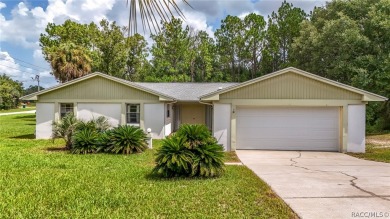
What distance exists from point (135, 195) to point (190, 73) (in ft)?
113

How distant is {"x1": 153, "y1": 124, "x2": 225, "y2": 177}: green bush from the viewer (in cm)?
767

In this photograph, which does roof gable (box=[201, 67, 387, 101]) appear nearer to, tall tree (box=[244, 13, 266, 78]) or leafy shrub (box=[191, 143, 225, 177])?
leafy shrub (box=[191, 143, 225, 177])

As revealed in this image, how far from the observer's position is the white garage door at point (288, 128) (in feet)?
45.6

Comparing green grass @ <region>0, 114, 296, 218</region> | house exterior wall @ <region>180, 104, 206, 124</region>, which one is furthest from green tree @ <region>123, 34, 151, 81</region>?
green grass @ <region>0, 114, 296, 218</region>

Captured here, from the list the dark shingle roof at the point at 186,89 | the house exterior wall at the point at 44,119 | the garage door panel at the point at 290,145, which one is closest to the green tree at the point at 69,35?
the dark shingle roof at the point at 186,89

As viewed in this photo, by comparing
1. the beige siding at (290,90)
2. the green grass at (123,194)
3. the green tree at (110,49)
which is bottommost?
the green grass at (123,194)

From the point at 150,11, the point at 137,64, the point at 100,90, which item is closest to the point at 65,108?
the point at 100,90

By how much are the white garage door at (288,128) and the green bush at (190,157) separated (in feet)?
20.8

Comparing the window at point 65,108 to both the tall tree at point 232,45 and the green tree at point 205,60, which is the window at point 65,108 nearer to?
the green tree at point 205,60

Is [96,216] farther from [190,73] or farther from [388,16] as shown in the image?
[190,73]

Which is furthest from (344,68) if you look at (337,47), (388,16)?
(388,16)

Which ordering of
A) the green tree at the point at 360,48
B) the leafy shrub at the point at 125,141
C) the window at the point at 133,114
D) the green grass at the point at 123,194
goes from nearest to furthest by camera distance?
1. the green grass at the point at 123,194
2. the leafy shrub at the point at 125,141
3. the window at the point at 133,114
4. the green tree at the point at 360,48

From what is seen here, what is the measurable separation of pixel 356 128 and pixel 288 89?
3.48 metres

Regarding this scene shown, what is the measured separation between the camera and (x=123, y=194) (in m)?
6.17
